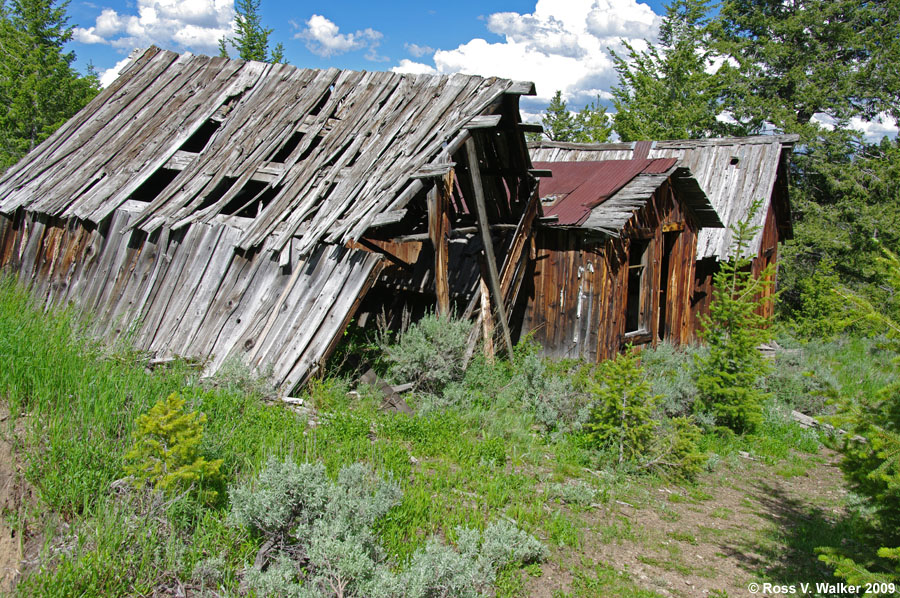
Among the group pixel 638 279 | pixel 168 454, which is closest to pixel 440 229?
pixel 168 454

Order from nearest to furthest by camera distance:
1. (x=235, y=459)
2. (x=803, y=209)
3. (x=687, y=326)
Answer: (x=235, y=459), (x=687, y=326), (x=803, y=209)

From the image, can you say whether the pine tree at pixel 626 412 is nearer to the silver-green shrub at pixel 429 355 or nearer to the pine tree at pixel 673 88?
the silver-green shrub at pixel 429 355

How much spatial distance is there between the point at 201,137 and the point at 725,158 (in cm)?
1207

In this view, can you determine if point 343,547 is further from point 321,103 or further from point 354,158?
point 321,103

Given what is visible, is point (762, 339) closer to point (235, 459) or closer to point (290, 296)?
point (290, 296)

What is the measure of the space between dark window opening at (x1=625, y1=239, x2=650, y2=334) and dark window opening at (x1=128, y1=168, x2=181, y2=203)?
7606mm

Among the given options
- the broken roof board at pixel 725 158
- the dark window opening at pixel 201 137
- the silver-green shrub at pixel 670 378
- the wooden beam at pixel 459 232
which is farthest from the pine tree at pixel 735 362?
the dark window opening at pixel 201 137

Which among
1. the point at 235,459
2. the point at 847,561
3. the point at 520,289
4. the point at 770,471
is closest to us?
the point at 847,561

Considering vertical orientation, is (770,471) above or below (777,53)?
below

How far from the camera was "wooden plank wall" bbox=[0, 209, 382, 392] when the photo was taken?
7.10 meters

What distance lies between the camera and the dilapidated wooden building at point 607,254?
33.7 feet

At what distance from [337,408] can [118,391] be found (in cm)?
218

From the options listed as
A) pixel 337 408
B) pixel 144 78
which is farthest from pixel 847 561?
pixel 144 78

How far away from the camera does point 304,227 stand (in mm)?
7609
